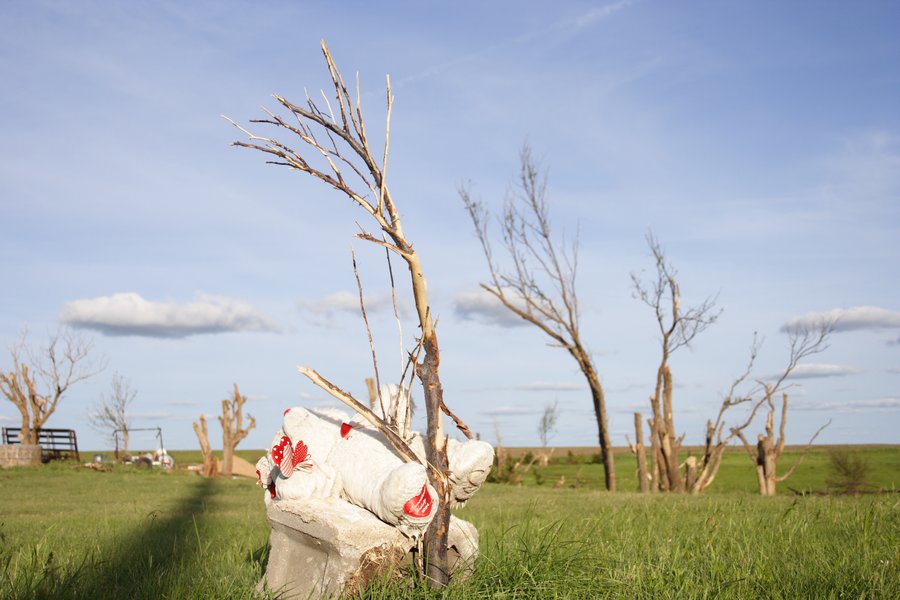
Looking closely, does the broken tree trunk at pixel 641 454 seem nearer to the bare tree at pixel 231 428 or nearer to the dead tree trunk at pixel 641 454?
the dead tree trunk at pixel 641 454

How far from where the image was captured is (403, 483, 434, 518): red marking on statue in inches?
141

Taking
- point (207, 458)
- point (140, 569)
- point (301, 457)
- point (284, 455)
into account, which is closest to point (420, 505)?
point (301, 457)

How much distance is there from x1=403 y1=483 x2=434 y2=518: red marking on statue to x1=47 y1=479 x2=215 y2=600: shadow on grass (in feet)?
4.13

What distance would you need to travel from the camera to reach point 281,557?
4.08 m

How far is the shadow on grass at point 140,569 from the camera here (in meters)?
4.01

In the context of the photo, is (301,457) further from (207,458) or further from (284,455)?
(207,458)

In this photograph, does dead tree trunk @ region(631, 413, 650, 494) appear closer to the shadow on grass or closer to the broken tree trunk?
the broken tree trunk

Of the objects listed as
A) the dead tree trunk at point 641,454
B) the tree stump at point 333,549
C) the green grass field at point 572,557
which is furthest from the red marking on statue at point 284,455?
the dead tree trunk at point 641,454

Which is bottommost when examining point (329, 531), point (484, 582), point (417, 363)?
point (484, 582)

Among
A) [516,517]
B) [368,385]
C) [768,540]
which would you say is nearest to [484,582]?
[768,540]

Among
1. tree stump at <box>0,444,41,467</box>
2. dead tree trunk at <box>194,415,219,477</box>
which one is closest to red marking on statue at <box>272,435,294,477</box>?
dead tree trunk at <box>194,415,219,477</box>

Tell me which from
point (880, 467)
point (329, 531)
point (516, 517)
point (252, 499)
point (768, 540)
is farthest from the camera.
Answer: point (880, 467)

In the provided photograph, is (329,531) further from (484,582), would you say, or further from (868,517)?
(868,517)

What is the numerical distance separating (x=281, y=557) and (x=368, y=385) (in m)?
14.7
